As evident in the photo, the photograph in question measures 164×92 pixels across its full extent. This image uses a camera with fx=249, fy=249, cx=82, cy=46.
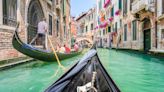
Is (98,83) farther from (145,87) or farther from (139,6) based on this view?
(139,6)

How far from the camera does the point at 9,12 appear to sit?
284 inches

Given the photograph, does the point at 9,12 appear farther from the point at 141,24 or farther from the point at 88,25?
the point at 88,25

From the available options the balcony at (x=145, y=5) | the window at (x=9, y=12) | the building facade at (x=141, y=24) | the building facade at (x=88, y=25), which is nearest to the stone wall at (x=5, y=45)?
the window at (x=9, y=12)

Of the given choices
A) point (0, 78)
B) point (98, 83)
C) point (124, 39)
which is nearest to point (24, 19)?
point (0, 78)

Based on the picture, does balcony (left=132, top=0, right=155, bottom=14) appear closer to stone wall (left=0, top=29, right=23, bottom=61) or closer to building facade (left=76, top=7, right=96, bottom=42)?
stone wall (left=0, top=29, right=23, bottom=61)

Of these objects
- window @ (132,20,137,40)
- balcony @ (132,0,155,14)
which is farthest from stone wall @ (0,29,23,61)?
window @ (132,20,137,40)

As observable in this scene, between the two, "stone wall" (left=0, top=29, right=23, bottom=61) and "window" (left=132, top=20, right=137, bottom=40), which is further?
"window" (left=132, top=20, right=137, bottom=40)

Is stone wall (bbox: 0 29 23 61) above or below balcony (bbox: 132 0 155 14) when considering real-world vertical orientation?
below

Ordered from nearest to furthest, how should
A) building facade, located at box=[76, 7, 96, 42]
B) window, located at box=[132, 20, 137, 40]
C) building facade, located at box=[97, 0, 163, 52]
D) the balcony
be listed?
building facade, located at box=[97, 0, 163, 52], the balcony, window, located at box=[132, 20, 137, 40], building facade, located at box=[76, 7, 96, 42]

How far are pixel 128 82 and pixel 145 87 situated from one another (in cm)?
49

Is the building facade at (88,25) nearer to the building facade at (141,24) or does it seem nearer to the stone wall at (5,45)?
the building facade at (141,24)

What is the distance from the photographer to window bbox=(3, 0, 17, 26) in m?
6.87

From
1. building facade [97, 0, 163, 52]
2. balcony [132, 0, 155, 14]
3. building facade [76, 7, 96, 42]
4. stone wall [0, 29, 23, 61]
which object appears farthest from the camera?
building facade [76, 7, 96, 42]

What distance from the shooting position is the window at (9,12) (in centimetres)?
687
